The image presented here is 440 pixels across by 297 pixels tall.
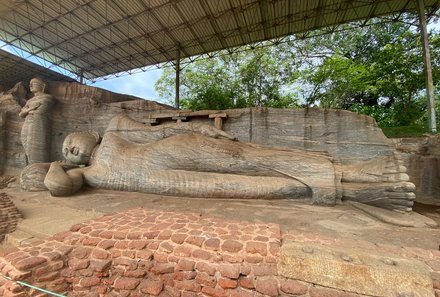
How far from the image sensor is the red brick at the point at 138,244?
2.30 meters

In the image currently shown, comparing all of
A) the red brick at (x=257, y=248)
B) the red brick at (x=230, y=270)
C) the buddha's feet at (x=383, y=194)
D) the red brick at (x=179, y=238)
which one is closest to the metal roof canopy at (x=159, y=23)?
the buddha's feet at (x=383, y=194)

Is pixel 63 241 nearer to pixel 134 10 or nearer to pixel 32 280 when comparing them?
pixel 32 280

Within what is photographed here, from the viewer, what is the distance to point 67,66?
14.0 metres

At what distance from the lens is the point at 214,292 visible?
2.00 meters

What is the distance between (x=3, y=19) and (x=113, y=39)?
4.57 metres

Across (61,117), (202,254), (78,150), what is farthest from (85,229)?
(61,117)

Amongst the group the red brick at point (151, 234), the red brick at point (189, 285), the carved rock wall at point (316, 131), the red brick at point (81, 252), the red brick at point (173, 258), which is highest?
the carved rock wall at point (316, 131)

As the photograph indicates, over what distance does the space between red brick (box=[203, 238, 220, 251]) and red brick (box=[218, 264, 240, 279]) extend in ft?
0.54

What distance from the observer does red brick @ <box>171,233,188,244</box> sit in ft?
7.39

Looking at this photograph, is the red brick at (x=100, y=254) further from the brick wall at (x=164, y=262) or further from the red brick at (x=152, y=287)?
the red brick at (x=152, y=287)

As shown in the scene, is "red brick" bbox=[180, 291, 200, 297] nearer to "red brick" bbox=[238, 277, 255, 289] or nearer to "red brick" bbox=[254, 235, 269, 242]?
"red brick" bbox=[238, 277, 255, 289]

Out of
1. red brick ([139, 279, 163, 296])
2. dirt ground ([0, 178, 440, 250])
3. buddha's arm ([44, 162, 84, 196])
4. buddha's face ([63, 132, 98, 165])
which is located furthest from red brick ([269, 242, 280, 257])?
buddha's face ([63, 132, 98, 165])

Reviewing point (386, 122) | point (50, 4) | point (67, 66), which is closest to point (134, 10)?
point (50, 4)

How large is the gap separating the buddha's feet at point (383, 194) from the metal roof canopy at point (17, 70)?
12436 mm
